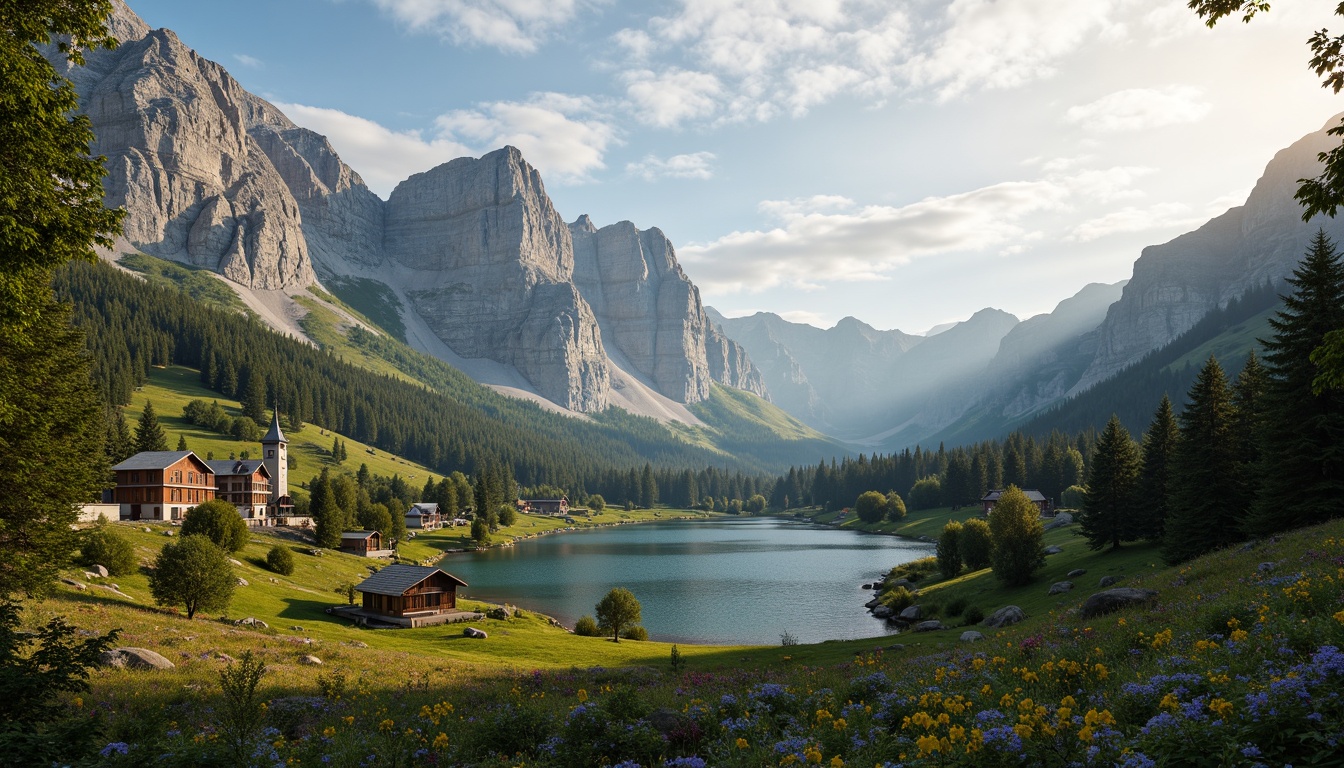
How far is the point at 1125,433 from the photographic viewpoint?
236ft

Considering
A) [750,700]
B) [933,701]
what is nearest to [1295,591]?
[933,701]

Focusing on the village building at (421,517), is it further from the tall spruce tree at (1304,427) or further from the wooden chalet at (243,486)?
the tall spruce tree at (1304,427)

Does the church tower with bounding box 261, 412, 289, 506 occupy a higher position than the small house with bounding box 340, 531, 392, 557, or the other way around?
the church tower with bounding box 261, 412, 289, 506

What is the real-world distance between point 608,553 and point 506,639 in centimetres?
8420

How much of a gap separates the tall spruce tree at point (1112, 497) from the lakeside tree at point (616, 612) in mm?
46945

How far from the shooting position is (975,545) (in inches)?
3246

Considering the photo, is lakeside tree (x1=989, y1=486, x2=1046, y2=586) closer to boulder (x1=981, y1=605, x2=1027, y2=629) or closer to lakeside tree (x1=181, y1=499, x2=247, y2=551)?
boulder (x1=981, y1=605, x2=1027, y2=629)

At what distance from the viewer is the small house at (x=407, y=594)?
63438 millimetres

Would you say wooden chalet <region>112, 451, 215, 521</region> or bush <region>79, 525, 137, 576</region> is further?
wooden chalet <region>112, 451, 215, 521</region>

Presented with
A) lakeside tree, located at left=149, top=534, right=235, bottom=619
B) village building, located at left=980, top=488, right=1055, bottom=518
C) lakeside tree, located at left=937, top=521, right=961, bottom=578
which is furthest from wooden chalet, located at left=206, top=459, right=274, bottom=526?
village building, located at left=980, top=488, right=1055, bottom=518

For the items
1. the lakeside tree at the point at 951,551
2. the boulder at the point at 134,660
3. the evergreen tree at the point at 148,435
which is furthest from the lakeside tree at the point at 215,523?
the lakeside tree at the point at 951,551

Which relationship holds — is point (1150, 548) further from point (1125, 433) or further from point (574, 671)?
point (574, 671)

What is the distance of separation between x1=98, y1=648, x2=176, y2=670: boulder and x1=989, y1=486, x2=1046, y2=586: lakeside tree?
66.5 meters

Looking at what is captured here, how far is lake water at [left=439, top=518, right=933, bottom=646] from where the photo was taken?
237ft
